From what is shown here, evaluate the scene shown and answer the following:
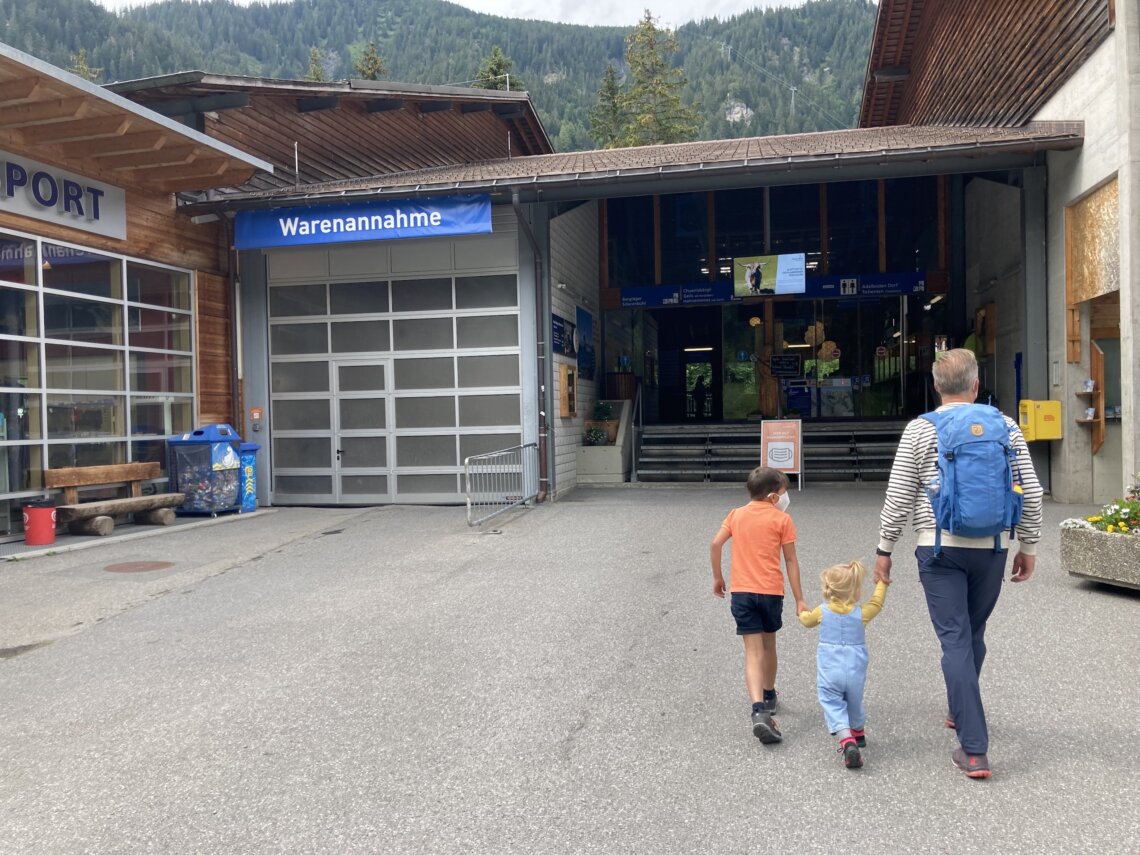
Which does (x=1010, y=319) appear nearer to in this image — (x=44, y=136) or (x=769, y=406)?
(x=769, y=406)

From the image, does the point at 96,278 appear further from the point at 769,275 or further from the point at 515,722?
the point at 769,275

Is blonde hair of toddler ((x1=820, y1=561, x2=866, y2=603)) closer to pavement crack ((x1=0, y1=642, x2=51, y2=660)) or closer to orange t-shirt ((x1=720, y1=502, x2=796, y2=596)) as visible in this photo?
orange t-shirt ((x1=720, y1=502, x2=796, y2=596))

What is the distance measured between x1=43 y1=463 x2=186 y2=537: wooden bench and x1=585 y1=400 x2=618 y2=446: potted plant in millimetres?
7031

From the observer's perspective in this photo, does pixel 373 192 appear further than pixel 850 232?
No

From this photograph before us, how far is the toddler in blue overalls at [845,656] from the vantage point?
148 inches

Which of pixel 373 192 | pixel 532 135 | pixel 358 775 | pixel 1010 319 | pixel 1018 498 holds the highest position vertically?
pixel 532 135

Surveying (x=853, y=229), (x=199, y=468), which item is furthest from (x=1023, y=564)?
(x=853, y=229)

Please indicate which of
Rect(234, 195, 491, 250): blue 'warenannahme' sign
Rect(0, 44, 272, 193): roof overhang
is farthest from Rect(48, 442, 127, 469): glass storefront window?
Rect(234, 195, 491, 250): blue 'warenannahme' sign

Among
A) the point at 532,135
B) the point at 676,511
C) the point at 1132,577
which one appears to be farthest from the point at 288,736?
the point at 532,135

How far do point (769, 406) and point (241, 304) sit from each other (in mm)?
11548

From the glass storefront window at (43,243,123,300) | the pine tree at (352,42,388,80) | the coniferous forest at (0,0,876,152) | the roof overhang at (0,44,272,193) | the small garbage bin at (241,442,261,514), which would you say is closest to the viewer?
the roof overhang at (0,44,272,193)

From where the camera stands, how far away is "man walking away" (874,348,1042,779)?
11.8ft

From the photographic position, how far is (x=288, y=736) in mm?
4355

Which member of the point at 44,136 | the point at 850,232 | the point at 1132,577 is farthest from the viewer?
the point at 850,232
